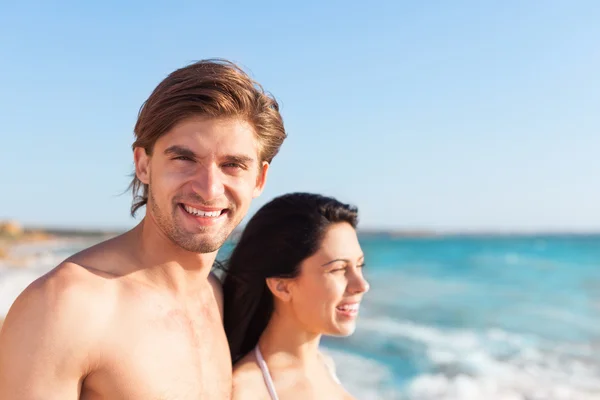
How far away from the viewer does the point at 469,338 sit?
16562mm

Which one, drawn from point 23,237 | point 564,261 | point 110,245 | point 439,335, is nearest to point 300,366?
point 110,245

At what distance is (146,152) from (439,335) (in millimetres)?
15005

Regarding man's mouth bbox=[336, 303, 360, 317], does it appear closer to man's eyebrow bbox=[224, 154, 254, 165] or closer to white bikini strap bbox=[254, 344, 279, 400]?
white bikini strap bbox=[254, 344, 279, 400]

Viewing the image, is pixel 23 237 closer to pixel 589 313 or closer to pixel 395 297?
pixel 395 297

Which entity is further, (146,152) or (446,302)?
(446,302)

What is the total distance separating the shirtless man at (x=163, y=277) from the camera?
219 cm

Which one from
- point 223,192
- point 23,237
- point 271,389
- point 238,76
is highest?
point 238,76

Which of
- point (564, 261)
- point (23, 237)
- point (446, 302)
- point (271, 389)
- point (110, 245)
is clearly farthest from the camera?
point (23, 237)

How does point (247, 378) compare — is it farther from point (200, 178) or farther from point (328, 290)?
point (200, 178)

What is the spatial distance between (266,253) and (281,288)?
0.69 feet

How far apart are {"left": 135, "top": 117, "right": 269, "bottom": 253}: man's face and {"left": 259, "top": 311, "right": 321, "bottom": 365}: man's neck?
2.78ft

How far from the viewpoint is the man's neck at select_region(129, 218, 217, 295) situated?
2781 millimetres

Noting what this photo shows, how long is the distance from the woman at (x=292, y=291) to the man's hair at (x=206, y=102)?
636mm

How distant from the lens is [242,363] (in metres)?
3.36
